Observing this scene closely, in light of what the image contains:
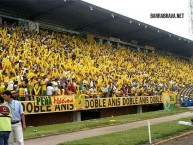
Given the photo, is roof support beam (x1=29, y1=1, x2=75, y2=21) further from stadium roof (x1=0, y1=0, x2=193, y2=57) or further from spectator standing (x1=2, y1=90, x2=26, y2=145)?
spectator standing (x1=2, y1=90, x2=26, y2=145)

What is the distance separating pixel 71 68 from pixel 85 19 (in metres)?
10.2

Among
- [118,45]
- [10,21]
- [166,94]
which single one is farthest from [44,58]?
[118,45]

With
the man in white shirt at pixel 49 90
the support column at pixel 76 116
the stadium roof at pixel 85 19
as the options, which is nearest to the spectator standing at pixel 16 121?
the man in white shirt at pixel 49 90

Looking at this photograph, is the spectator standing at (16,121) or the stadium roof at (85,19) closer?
the spectator standing at (16,121)

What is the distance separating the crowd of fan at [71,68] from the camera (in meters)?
20.6

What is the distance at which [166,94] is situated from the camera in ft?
105

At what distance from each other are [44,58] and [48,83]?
212 inches

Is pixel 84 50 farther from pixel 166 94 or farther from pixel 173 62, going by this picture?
pixel 173 62

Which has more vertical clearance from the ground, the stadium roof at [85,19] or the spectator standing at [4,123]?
the stadium roof at [85,19]

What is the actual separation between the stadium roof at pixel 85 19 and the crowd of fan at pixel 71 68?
1.56 m

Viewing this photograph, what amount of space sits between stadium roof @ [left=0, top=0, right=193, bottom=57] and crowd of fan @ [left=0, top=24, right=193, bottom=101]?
1.56 m

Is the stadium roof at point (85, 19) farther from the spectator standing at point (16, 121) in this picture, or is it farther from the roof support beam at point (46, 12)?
the spectator standing at point (16, 121)

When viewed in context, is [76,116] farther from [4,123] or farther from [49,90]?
[4,123]

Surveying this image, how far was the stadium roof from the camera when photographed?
101 ft
